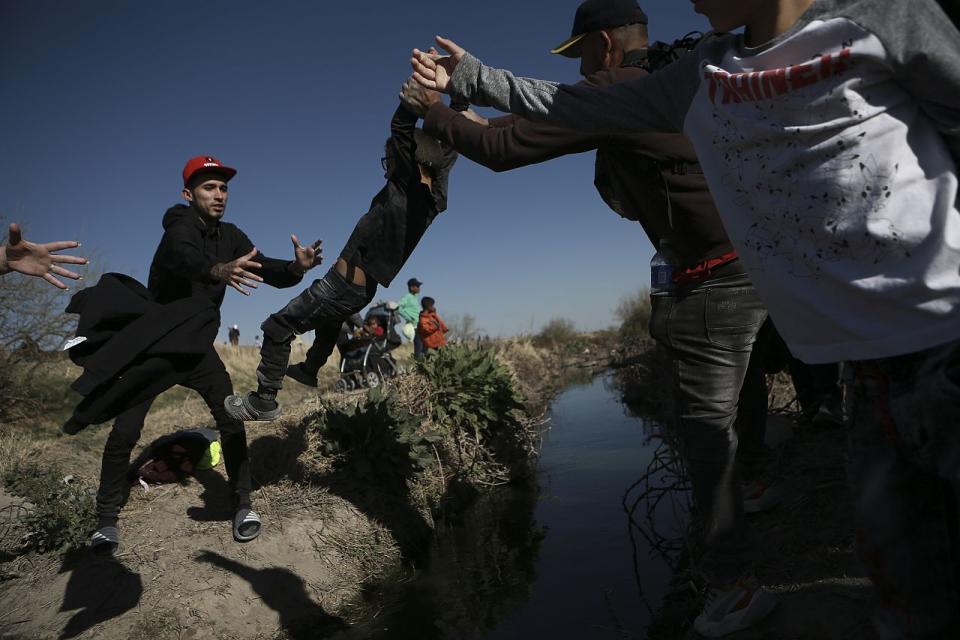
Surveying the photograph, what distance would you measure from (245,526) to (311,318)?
1.48 m

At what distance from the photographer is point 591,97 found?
65.2 inches

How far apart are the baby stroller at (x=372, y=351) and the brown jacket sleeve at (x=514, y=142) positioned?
7.59 m

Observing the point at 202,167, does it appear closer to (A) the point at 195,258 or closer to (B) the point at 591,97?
(A) the point at 195,258

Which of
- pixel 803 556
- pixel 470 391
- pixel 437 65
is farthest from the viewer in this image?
pixel 470 391

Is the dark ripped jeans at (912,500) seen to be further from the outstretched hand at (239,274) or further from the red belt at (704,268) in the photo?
the outstretched hand at (239,274)

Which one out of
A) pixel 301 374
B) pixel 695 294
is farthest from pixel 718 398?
pixel 301 374

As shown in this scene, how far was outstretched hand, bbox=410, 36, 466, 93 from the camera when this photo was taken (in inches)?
73.7

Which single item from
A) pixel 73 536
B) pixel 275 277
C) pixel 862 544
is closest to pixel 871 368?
pixel 862 544

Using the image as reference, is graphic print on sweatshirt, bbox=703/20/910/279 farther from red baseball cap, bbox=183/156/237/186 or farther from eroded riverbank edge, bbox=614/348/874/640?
red baseball cap, bbox=183/156/237/186

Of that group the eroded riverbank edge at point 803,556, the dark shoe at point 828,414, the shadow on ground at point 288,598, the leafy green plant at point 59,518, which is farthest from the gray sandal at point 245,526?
the dark shoe at point 828,414

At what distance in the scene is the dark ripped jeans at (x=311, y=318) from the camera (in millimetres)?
3195

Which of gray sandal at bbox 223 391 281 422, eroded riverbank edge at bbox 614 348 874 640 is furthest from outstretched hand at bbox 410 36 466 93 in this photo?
gray sandal at bbox 223 391 281 422

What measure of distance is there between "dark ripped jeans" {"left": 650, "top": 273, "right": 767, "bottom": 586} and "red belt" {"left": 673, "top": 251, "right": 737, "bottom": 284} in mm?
33

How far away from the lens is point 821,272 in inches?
44.7
